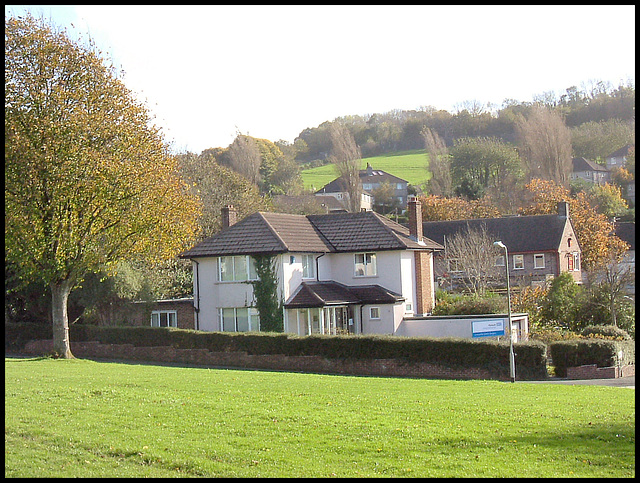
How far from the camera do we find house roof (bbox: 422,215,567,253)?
65688 millimetres

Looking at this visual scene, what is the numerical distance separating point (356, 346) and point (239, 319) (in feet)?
32.4

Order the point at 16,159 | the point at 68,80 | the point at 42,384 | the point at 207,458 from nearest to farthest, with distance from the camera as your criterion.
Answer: the point at 207,458 → the point at 42,384 → the point at 16,159 → the point at 68,80

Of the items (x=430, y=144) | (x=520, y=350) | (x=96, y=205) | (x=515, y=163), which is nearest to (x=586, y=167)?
(x=515, y=163)

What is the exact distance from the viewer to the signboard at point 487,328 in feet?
125

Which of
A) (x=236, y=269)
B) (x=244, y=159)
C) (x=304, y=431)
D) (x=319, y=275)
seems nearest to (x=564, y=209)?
(x=319, y=275)

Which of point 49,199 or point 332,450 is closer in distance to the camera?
point 332,450

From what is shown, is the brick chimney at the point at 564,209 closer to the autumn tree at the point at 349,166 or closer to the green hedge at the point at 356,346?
the autumn tree at the point at 349,166

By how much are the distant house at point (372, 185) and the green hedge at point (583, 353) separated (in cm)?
6854

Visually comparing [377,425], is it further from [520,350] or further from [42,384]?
[520,350]

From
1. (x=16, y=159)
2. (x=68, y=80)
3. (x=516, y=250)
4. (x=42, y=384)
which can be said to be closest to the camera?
(x=42, y=384)

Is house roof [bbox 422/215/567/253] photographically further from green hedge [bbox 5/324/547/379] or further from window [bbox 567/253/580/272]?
green hedge [bbox 5/324/547/379]

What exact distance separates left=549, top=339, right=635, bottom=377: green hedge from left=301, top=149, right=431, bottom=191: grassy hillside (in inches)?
3294

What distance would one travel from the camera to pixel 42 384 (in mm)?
21453

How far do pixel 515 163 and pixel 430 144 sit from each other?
12360 mm
